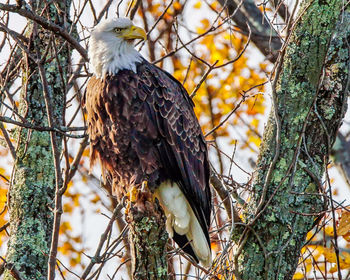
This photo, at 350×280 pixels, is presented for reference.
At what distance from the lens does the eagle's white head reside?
4766mm

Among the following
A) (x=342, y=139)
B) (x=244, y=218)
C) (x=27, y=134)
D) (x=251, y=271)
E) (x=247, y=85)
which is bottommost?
(x=251, y=271)

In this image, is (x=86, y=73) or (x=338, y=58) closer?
(x=338, y=58)

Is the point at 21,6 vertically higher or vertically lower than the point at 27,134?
higher

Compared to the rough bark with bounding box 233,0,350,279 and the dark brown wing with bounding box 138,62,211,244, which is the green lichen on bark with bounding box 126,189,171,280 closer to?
the rough bark with bounding box 233,0,350,279

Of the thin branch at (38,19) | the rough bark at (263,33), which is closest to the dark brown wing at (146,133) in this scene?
the thin branch at (38,19)

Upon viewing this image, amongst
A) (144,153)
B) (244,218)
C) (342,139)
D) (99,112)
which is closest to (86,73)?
(99,112)

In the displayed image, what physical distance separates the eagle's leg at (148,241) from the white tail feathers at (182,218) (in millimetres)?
761

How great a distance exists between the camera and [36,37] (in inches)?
179

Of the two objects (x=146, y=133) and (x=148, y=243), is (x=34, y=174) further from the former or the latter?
(x=148, y=243)

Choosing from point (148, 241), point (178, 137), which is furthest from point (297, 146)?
point (148, 241)

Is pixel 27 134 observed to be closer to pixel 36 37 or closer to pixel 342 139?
pixel 36 37

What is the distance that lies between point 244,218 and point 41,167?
1504mm

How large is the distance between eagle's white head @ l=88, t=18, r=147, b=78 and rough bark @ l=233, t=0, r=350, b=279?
1.14 metres

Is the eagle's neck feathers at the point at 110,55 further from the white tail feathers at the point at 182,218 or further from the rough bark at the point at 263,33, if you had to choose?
the rough bark at the point at 263,33
